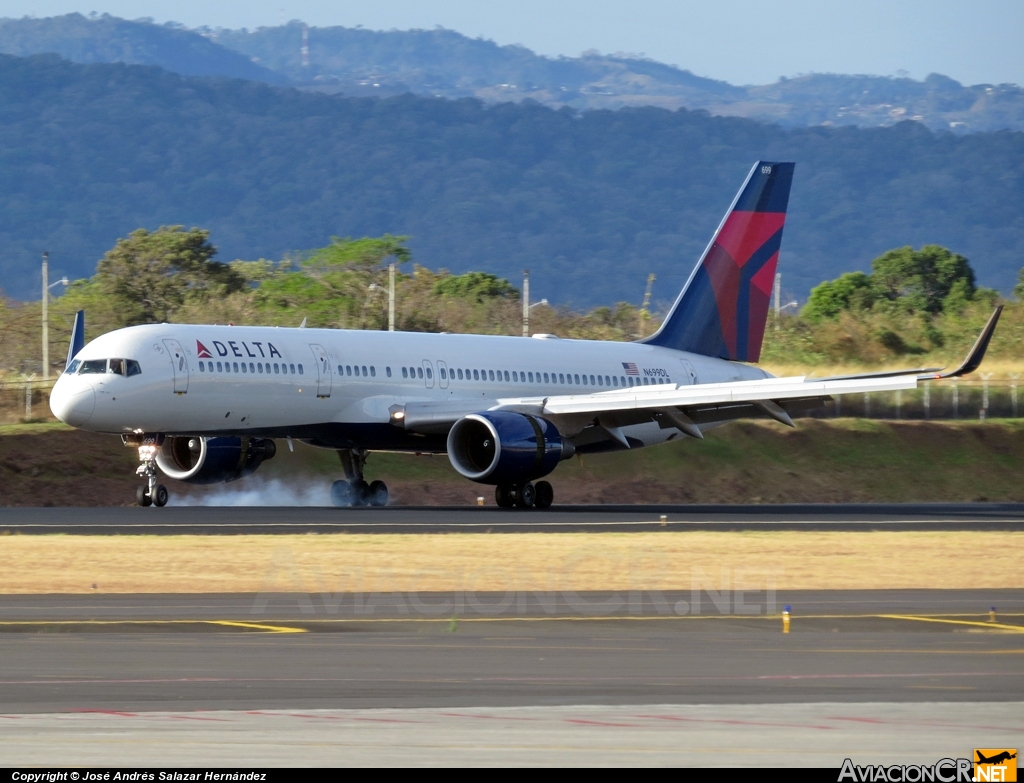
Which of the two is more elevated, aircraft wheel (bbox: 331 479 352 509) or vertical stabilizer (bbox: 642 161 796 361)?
vertical stabilizer (bbox: 642 161 796 361)

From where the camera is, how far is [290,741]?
1020cm

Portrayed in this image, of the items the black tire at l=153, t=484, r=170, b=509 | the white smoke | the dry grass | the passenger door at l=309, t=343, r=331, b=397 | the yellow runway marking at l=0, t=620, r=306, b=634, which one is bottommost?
the white smoke

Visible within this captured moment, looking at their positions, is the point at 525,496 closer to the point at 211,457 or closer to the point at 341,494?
the point at 341,494

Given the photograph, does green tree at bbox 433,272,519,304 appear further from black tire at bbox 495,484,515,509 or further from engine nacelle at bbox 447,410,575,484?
engine nacelle at bbox 447,410,575,484

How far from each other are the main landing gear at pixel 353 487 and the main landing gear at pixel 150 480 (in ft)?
15.4

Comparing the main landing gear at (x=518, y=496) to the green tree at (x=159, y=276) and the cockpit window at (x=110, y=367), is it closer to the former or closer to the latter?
the cockpit window at (x=110, y=367)

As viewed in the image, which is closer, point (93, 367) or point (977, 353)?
point (977, 353)

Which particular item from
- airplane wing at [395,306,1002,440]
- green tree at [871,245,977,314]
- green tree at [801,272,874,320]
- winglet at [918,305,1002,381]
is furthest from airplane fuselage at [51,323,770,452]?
green tree at [871,245,977,314]

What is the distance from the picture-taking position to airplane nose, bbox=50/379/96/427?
31.4 meters

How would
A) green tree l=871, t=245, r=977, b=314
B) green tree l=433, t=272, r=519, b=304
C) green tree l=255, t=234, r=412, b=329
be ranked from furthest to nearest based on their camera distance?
green tree l=871, t=245, r=977, b=314 → green tree l=433, t=272, r=519, b=304 → green tree l=255, t=234, r=412, b=329

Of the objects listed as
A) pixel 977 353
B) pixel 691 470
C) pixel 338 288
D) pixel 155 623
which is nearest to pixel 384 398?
pixel 977 353

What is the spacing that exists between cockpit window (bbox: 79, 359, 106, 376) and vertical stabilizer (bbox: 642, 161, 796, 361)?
15.7 metres

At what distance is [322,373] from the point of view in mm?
34125

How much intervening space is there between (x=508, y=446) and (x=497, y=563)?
35.9 ft
